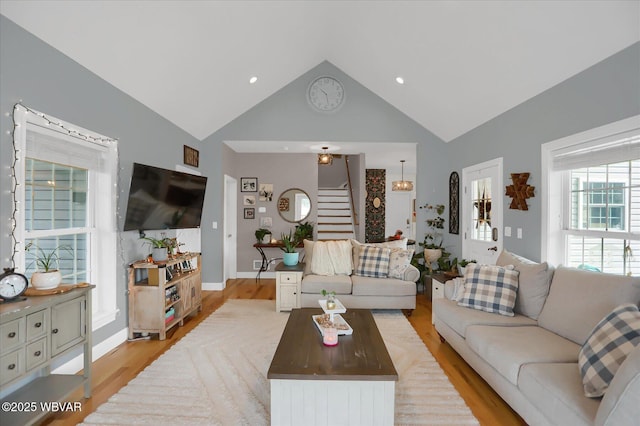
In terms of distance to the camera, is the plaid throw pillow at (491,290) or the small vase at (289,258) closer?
the plaid throw pillow at (491,290)

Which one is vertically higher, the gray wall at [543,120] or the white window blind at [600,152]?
the gray wall at [543,120]

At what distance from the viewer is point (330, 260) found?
468cm

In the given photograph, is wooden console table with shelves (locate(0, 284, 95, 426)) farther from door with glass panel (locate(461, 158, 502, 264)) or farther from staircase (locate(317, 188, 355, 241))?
staircase (locate(317, 188, 355, 241))

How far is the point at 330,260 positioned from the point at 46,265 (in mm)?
3121

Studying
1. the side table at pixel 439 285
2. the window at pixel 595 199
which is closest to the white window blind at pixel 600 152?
the window at pixel 595 199

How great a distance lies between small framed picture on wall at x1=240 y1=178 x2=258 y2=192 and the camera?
6656 mm

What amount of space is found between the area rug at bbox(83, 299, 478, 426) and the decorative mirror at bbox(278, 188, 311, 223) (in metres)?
3.13

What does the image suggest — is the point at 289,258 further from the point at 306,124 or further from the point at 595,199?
the point at 595,199

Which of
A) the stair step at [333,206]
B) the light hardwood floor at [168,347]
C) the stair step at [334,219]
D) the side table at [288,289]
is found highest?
the stair step at [333,206]

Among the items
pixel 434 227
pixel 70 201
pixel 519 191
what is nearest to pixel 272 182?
pixel 434 227

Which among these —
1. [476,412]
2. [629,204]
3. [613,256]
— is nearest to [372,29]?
[629,204]

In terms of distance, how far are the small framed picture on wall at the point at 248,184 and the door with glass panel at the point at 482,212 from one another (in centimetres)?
379

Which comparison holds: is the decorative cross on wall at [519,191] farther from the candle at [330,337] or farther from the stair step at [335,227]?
the stair step at [335,227]

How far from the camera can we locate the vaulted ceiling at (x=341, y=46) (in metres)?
2.53
